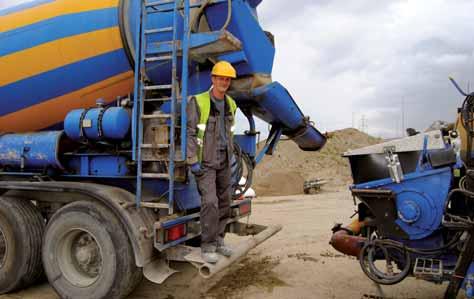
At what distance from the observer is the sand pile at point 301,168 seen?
15305mm

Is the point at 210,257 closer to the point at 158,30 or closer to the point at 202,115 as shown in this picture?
the point at 202,115

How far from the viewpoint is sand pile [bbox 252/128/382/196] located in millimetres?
15305

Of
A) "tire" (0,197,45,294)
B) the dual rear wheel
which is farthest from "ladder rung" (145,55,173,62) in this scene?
"tire" (0,197,45,294)

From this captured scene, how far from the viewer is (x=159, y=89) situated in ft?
13.4

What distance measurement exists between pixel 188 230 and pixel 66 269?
1206 millimetres

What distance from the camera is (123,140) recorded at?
14.1ft

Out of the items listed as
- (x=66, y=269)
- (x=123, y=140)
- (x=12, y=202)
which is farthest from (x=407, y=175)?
(x=12, y=202)

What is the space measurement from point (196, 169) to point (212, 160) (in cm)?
20

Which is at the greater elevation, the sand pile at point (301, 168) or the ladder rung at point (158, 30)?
the ladder rung at point (158, 30)

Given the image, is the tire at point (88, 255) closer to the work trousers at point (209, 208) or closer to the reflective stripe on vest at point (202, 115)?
the work trousers at point (209, 208)

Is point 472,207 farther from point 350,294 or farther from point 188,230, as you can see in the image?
point 188,230

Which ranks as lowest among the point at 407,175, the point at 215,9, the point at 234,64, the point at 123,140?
the point at 407,175

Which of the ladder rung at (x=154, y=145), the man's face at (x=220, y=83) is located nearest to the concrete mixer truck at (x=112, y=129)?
the ladder rung at (x=154, y=145)

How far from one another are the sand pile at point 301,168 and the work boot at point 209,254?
11.0 meters
